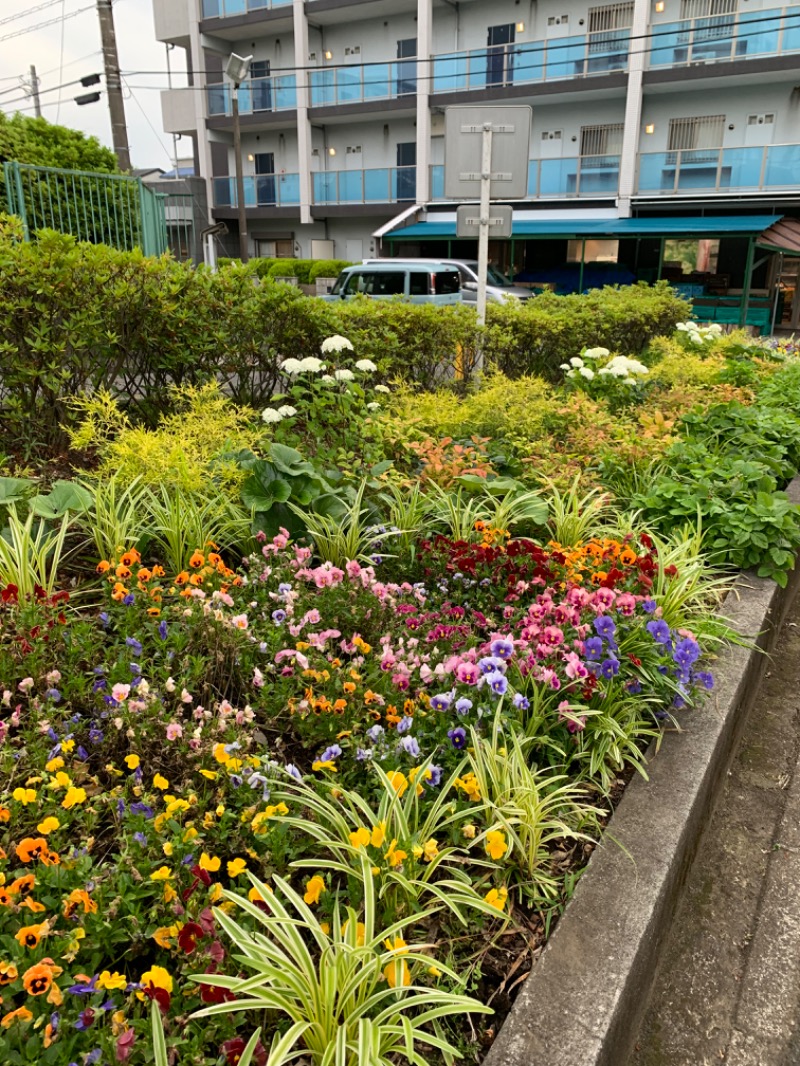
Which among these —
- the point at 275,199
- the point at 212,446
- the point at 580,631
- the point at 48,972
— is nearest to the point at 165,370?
the point at 212,446

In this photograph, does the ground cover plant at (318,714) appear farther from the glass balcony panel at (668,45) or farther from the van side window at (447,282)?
the glass balcony panel at (668,45)

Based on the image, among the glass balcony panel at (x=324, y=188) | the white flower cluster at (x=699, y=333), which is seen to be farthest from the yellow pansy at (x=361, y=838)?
the glass balcony panel at (x=324, y=188)

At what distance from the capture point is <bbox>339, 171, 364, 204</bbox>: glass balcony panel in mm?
25891

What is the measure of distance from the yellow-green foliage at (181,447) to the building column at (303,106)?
24633 millimetres

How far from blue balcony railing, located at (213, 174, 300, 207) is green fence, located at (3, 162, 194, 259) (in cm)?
1712

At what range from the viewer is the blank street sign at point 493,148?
6.80 metres

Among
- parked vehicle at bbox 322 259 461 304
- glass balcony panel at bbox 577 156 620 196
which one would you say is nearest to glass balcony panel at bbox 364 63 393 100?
glass balcony panel at bbox 577 156 620 196

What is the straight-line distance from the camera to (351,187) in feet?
85.5

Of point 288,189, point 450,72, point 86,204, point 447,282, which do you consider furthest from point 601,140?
point 86,204

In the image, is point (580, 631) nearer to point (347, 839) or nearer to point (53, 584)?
point (347, 839)

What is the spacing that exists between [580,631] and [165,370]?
3518 mm

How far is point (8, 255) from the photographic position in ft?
13.5

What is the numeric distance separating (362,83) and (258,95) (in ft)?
14.4

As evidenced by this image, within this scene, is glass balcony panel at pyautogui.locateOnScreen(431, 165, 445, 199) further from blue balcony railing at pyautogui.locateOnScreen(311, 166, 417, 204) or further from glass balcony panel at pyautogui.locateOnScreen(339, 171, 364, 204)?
glass balcony panel at pyautogui.locateOnScreen(339, 171, 364, 204)
